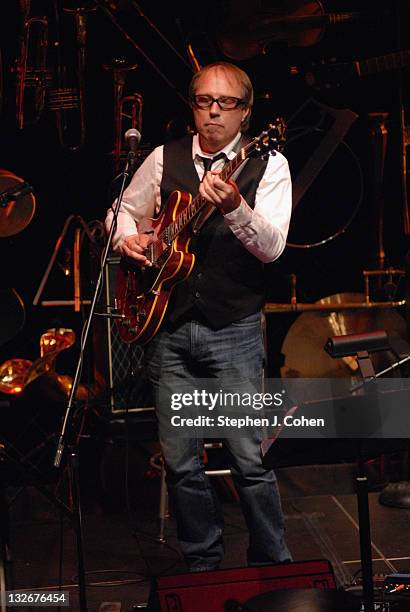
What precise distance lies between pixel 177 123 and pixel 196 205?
2.00m

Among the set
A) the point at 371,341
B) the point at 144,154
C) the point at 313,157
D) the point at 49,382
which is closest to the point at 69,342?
the point at 49,382

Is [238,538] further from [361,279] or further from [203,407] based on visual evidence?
[361,279]

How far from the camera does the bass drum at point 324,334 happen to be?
5.75 metres

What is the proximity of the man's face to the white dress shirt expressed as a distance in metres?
0.06

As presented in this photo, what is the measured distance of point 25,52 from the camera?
517 centimetres

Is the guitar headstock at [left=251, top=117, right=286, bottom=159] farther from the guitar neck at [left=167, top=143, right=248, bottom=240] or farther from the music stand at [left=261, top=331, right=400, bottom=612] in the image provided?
the music stand at [left=261, top=331, right=400, bottom=612]

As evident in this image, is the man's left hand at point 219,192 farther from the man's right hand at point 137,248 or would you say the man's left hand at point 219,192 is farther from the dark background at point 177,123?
the dark background at point 177,123

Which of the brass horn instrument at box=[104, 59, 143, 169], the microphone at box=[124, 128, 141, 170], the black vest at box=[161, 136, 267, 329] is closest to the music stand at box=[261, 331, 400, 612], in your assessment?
the black vest at box=[161, 136, 267, 329]

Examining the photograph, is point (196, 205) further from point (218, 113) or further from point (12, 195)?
point (12, 195)

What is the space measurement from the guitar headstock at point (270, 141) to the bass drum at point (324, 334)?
2.40m

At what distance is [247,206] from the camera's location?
140 inches

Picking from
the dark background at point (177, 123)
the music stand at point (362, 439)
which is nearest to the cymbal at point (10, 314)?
the dark background at point (177, 123)

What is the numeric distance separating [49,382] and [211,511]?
164 centimetres

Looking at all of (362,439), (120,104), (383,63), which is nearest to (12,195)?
(362,439)
